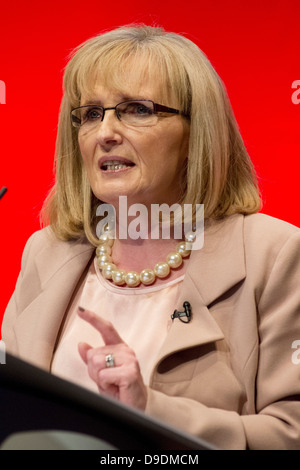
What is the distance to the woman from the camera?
4.07 ft

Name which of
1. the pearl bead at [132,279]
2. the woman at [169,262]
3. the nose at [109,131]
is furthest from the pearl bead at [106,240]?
the nose at [109,131]

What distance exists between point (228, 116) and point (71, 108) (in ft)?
1.11

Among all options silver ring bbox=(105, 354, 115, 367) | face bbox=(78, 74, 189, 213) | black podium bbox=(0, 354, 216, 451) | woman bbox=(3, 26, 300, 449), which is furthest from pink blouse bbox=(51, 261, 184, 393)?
black podium bbox=(0, 354, 216, 451)

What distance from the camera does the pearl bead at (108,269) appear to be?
4.82 feet

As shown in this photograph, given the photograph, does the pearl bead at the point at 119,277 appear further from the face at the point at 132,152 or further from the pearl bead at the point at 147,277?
the face at the point at 132,152

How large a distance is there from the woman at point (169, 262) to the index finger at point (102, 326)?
198 mm

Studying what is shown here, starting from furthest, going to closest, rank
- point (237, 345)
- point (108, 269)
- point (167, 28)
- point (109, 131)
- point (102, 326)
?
1. point (167, 28)
2. point (108, 269)
3. point (109, 131)
4. point (237, 345)
5. point (102, 326)

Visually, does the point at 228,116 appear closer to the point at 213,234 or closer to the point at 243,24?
the point at 213,234

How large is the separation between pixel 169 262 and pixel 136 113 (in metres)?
0.30

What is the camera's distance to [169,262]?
4.65 ft

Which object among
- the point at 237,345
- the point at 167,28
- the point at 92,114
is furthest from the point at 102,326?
the point at 167,28

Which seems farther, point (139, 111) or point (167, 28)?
point (167, 28)

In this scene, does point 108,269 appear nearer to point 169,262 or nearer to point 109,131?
point 169,262

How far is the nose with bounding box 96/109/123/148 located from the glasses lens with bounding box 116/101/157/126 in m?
0.02
